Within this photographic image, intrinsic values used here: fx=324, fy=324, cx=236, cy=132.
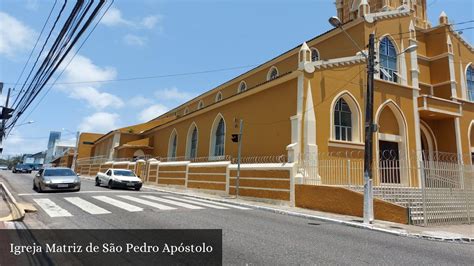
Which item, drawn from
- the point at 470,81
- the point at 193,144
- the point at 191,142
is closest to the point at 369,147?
the point at 470,81

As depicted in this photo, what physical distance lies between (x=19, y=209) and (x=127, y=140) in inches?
1237

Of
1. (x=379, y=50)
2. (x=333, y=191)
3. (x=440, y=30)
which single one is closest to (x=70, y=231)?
(x=333, y=191)

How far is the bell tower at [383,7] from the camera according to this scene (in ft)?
81.4

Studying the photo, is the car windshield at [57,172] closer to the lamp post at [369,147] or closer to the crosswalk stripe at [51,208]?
the crosswalk stripe at [51,208]

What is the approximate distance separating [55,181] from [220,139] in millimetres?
11819

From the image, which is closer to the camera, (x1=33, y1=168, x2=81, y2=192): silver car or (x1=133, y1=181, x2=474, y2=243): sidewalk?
(x1=133, y1=181, x2=474, y2=243): sidewalk

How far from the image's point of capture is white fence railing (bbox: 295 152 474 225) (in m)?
11.1

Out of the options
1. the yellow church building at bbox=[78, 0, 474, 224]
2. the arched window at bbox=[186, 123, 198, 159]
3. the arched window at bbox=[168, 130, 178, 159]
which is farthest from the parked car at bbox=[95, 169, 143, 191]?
the arched window at bbox=[168, 130, 178, 159]

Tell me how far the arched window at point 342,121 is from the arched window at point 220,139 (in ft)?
29.5

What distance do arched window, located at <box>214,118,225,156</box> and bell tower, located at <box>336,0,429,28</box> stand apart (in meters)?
12.4

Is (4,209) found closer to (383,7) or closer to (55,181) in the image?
(55,181)

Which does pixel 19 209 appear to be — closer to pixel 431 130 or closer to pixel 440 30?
pixel 431 130

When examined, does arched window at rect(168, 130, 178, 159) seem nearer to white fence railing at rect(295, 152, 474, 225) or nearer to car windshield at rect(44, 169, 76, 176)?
car windshield at rect(44, 169, 76, 176)

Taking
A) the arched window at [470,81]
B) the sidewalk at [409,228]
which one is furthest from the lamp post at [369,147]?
the arched window at [470,81]
